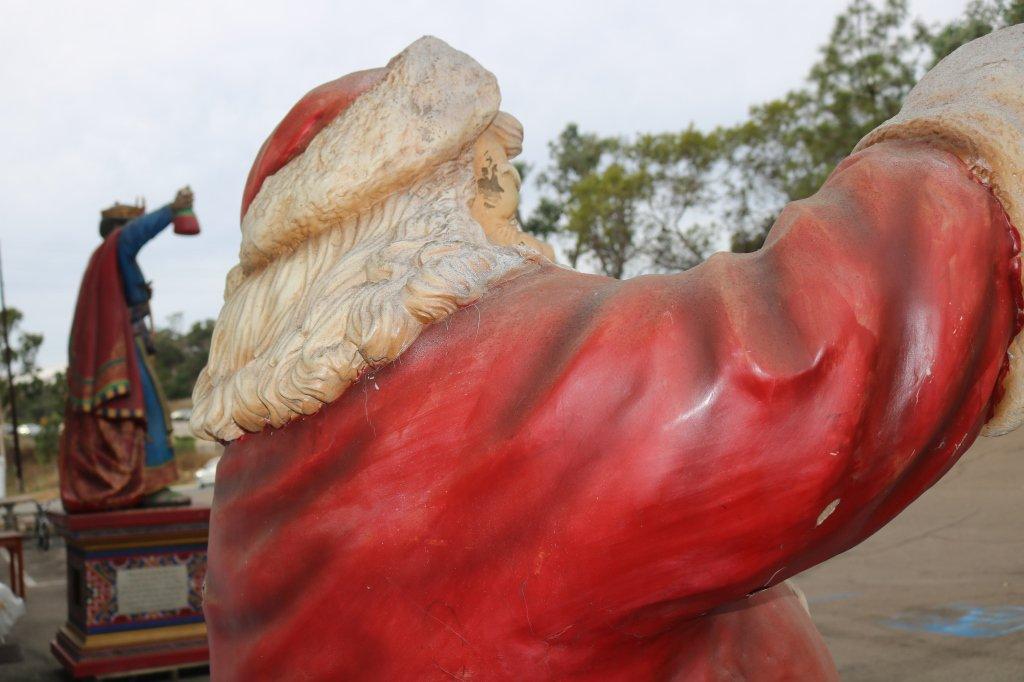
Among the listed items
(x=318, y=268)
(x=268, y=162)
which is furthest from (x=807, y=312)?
(x=268, y=162)

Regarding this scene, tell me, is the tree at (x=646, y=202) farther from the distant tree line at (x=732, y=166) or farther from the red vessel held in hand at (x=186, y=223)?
the red vessel held in hand at (x=186, y=223)

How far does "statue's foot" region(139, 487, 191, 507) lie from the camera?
4.18 metres

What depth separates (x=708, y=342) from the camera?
3.39 feet

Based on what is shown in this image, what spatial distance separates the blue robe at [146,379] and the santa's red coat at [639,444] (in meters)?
3.15

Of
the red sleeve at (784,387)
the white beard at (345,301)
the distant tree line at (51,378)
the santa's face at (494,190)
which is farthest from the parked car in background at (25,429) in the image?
the red sleeve at (784,387)

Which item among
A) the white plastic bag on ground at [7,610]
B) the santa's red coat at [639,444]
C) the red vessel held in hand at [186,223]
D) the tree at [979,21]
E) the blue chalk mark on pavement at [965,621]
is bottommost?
the blue chalk mark on pavement at [965,621]

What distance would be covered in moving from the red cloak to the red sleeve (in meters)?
3.38

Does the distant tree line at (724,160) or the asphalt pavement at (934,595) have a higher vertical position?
the distant tree line at (724,160)


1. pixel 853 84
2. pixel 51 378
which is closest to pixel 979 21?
pixel 853 84

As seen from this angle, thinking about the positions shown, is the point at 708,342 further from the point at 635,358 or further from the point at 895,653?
the point at 895,653

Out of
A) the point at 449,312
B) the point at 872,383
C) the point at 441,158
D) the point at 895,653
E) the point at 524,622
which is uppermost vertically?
the point at 441,158

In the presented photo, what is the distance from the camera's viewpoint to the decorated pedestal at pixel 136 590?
4012 millimetres

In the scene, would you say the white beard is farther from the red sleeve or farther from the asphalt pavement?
the asphalt pavement

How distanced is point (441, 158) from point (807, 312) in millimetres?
539
